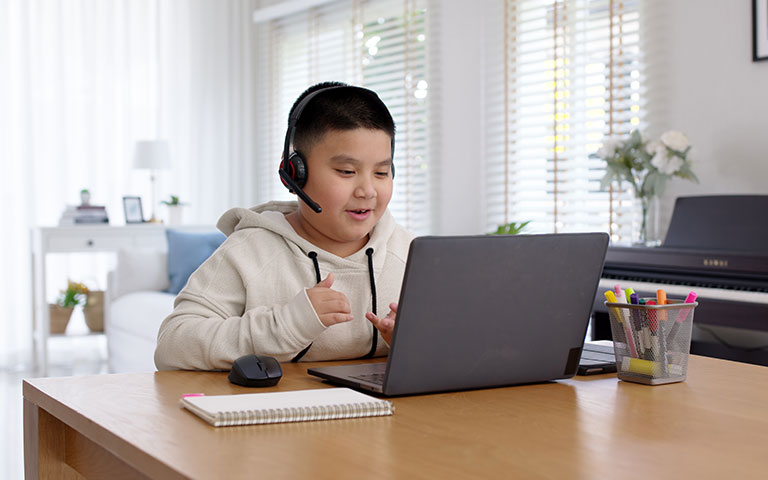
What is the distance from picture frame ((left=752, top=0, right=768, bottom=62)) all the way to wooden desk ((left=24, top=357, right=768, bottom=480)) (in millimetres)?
2091

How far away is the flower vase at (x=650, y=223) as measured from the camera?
115 inches

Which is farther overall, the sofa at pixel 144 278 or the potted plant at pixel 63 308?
the potted plant at pixel 63 308

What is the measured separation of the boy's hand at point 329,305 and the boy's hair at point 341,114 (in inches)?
12.3

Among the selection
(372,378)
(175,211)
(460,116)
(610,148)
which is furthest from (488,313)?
(175,211)

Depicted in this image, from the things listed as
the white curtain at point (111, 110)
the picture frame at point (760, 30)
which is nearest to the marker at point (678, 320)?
the picture frame at point (760, 30)

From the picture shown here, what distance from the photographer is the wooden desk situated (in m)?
0.67

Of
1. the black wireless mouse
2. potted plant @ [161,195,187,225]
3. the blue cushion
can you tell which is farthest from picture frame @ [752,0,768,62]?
potted plant @ [161,195,187,225]

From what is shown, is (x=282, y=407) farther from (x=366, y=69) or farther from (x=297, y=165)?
(x=366, y=69)

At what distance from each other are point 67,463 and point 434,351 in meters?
0.48

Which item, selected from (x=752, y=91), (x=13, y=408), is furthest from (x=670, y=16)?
(x=13, y=408)

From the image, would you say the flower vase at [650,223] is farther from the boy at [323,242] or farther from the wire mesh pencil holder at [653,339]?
the wire mesh pencil holder at [653,339]

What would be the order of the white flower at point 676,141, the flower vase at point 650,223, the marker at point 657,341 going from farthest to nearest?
1. the flower vase at point 650,223
2. the white flower at point 676,141
3. the marker at point 657,341

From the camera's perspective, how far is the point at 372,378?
1.00m

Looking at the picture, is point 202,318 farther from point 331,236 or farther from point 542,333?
point 542,333
